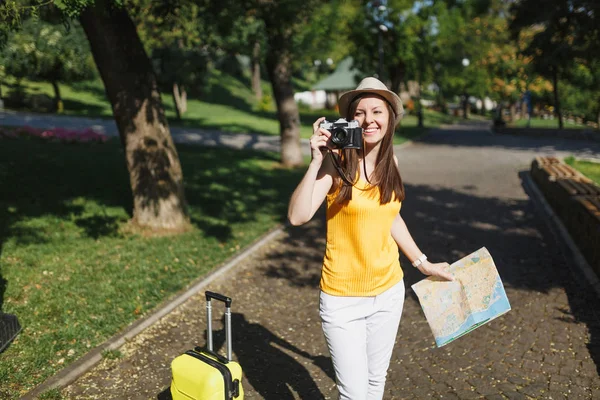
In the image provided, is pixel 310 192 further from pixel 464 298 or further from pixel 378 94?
pixel 464 298

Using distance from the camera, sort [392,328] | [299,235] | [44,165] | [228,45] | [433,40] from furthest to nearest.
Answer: [433,40] → [228,45] → [44,165] → [299,235] → [392,328]

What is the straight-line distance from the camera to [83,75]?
26922 mm

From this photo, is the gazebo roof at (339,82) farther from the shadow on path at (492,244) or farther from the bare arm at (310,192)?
the bare arm at (310,192)

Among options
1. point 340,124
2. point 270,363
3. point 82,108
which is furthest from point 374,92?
point 82,108

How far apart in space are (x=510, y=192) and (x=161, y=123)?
8.69 metres

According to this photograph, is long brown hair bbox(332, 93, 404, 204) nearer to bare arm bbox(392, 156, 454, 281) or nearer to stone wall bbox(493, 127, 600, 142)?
bare arm bbox(392, 156, 454, 281)

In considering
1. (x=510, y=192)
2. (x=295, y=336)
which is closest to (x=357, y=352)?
(x=295, y=336)

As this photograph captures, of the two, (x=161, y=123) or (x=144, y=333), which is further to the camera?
(x=161, y=123)

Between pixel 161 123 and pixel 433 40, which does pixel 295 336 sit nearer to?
pixel 161 123

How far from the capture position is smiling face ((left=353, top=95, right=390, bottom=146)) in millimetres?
2975

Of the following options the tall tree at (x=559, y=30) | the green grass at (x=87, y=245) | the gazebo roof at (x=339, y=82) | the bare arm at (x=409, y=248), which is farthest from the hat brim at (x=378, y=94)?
the gazebo roof at (x=339, y=82)

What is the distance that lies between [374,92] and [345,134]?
1.36 feet

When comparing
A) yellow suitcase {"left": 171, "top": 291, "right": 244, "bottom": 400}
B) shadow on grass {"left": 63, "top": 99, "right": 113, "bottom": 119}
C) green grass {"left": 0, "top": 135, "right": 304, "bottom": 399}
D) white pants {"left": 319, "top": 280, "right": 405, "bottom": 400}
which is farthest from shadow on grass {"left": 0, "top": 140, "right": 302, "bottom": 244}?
shadow on grass {"left": 63, "top": 99, "right": 113, "bottom": 119}

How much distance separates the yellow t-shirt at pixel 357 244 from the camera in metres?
2.95
